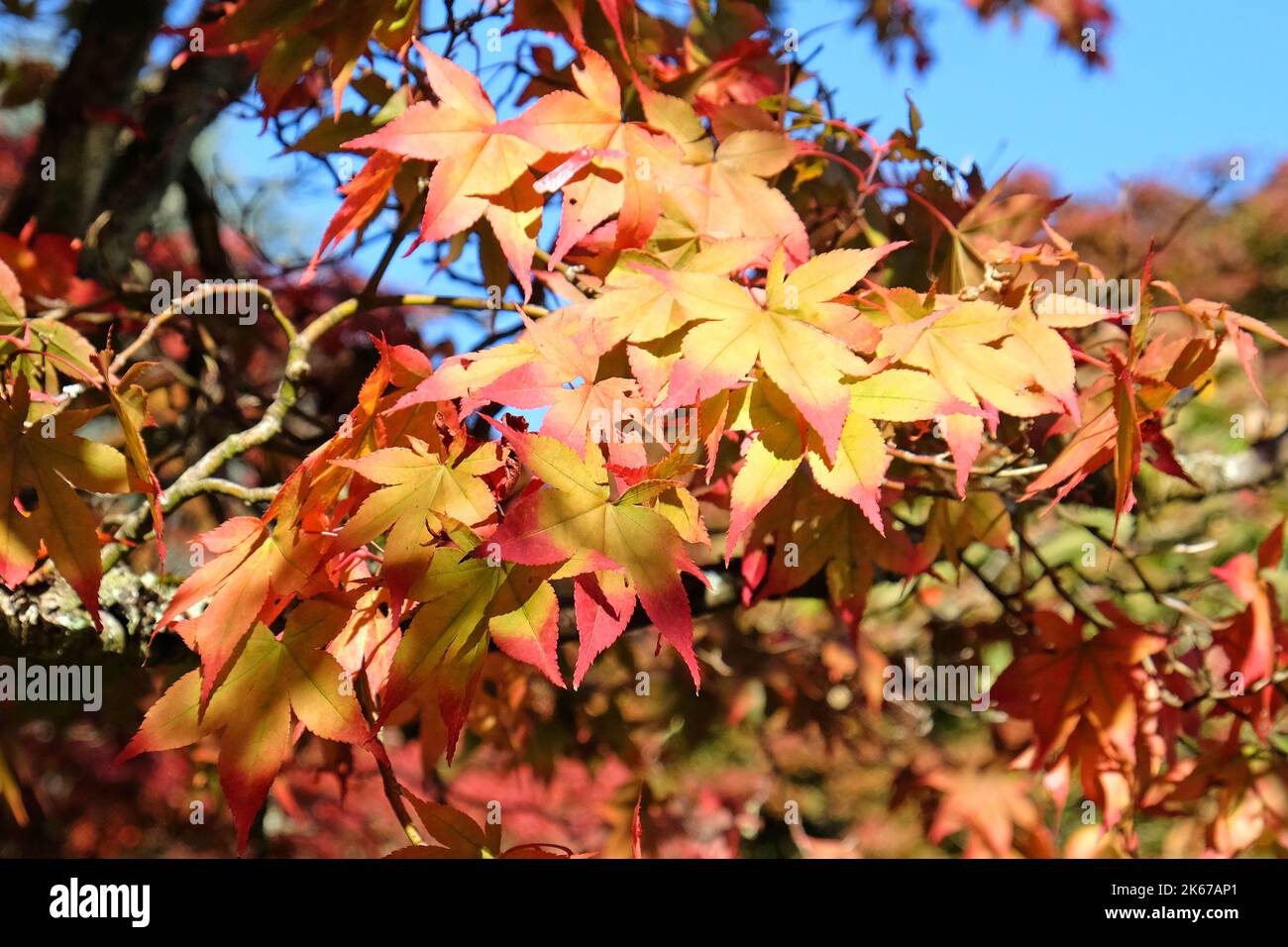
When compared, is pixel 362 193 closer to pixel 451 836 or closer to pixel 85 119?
pixel 451 836

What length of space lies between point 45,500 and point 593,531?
54cm

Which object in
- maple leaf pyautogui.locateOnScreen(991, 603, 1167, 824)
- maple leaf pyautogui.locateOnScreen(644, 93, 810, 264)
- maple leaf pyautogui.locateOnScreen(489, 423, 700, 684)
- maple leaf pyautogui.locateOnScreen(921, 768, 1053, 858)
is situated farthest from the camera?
maple leaf pyautogui.locateOnScreen(921, 768, 1053, 858)

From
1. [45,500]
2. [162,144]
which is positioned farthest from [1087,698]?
[162,144]

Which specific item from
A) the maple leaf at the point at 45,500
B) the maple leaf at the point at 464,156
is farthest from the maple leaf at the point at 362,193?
the maple leaf at the point at 45,500

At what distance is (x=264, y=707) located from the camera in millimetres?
914

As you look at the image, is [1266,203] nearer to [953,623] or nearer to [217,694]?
[953,623]

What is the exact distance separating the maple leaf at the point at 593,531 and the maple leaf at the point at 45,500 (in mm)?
449

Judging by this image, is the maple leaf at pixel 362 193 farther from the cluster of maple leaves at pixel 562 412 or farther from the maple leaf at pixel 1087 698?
the maple leaf at pixel 1087 698

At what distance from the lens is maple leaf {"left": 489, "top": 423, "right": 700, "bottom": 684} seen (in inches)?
31.3

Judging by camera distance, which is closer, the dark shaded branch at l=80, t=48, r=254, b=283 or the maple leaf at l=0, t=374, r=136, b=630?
the maple leaf at l=0, t=374, r=136, b=630

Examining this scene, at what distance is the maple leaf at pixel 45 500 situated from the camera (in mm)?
959

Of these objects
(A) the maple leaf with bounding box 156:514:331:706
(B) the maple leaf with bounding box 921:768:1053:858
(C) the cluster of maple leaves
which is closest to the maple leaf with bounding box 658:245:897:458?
(C) the cluster of maple leaves

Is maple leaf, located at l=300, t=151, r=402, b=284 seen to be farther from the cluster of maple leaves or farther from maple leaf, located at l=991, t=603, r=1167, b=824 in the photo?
maple leaf, located at l=991, t=603, r=1167, b=824

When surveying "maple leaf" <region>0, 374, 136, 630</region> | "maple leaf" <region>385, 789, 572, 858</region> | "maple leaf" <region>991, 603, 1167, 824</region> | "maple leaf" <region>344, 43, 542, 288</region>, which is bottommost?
"maple leaf" <region>385, 789, 572, 858</region>
